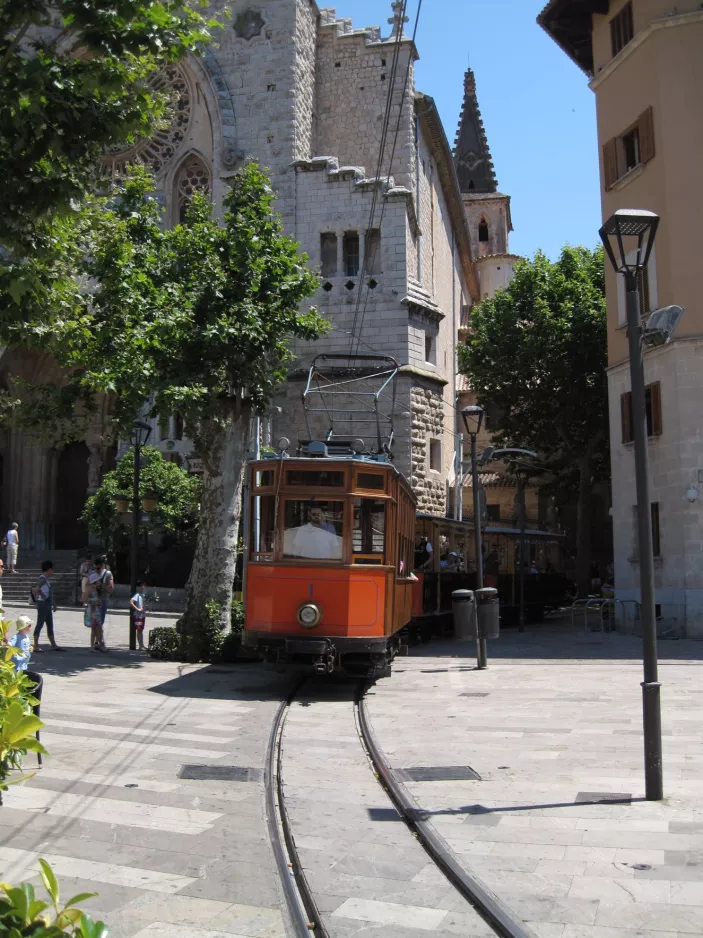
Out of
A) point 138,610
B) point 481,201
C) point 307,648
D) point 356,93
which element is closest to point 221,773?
point 307,648

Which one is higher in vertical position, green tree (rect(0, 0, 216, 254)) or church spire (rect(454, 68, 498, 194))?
church spire (rect(454, 68, 498, 194))

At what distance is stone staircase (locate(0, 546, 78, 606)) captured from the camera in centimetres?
2617

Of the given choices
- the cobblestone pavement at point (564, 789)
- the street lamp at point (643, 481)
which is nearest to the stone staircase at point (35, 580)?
the cobblestone pavement at point (564, 789)

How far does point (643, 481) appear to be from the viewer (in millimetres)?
6965

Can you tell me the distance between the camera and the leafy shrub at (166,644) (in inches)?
606

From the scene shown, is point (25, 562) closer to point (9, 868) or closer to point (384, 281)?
point (384, 281)

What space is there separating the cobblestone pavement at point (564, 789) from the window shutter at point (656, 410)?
6585 millimetres

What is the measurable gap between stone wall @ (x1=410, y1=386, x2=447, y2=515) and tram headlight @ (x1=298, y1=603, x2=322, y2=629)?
14.3m

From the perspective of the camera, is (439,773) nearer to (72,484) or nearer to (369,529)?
(369,529)

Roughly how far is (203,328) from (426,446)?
12311 millimetres

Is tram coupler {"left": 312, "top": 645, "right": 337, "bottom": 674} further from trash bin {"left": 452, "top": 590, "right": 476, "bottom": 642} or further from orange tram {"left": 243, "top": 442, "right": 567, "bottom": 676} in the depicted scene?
trash bin {"left": 452, "top": 590, "right": 476, "bottom": 642}

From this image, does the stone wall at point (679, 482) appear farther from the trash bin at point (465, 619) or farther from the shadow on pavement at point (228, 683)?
the shadow on pavement at point (228, 683)

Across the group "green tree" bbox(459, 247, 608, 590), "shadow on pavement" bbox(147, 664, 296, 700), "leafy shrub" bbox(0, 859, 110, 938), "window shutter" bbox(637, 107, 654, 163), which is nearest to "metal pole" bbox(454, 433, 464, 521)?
"green tree" bbox(459, 247, 608, 590)

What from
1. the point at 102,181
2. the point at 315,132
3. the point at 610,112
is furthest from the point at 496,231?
the point at 102,181
